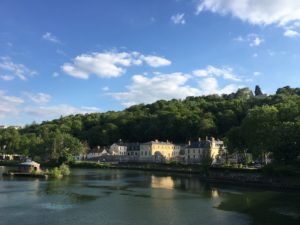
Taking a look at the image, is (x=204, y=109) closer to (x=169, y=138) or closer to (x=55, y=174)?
(x=169, y=138)

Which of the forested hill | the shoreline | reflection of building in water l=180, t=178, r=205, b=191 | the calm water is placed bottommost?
the calm water

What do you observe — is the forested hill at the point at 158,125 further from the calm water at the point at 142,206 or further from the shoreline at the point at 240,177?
the calm water at the point at 142,206

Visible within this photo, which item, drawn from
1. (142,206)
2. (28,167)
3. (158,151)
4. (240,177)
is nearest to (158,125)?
(158,151)

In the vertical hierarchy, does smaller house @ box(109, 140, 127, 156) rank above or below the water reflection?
above

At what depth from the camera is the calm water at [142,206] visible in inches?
1348

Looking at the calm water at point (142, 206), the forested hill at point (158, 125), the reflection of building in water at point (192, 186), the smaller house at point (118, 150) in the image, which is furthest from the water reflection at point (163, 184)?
the smaller house at point (118, 150)

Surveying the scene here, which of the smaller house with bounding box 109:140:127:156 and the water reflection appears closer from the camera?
the water reflection

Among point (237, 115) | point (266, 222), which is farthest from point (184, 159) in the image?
point (266, 222)

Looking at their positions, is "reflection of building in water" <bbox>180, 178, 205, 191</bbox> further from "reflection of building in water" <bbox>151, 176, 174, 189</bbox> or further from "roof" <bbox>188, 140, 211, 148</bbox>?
"roof" <bbox>188, 140, 211, 148</bbox>

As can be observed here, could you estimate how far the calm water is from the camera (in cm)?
3425

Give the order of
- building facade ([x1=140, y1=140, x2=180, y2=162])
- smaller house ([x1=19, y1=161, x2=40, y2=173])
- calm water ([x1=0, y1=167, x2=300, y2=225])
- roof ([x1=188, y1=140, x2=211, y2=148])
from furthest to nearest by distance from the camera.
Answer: building facade ([x1=140, y1=140, x2=180, y2=162]) < roof ([x1=188, y1=140, x2=211, y2=148]) < smaller house ([x1=19, y1=161, x2=40, y2=173]) < calm water ([x1=0, y1=167, x2=300, y2=225])

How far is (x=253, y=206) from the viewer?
4331 cm

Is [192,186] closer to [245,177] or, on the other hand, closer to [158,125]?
[245,177]

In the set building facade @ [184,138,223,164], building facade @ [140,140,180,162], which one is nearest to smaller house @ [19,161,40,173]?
building facade @ [184,138,223,164]
